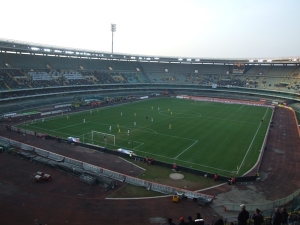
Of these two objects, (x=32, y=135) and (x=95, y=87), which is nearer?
(x=32, y=135)

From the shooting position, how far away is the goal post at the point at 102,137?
3331cm

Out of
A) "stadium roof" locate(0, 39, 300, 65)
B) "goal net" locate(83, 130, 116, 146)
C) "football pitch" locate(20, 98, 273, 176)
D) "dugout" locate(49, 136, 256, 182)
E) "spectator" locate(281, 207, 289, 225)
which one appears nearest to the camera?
"spectator" locate(281, 207, 289, 225)

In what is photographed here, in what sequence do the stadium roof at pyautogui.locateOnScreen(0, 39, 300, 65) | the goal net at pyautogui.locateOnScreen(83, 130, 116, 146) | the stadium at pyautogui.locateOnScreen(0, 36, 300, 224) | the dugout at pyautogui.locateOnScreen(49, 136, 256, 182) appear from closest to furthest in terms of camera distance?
the stadium at pyautogui.locateOnScreen(0, 36, 300, 224) < the dugout at pyautogui.locateOnScreen(49, 136, 256, 182) < the goal net at pyautogui.locateOnScreen(83, 130, 116, 146) < the stadium roof at pyautogui.locateOnScreen(0, 39, 300, 65)

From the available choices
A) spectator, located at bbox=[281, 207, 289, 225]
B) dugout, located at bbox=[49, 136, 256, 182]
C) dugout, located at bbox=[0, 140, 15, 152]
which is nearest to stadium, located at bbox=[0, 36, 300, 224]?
dugout, located at bbox=[49, 136, 256, 182]

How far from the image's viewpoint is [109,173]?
22734 millimetres

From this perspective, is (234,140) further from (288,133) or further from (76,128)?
(76,128)

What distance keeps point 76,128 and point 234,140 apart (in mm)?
23713

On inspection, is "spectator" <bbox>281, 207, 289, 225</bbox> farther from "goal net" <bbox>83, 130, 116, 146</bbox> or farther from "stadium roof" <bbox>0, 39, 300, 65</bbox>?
"stadium roof" <bbox>0, 39, 300, 65</bbox>

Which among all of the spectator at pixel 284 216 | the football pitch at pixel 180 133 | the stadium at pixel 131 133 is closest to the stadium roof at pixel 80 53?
the stadium at pixel 131 133

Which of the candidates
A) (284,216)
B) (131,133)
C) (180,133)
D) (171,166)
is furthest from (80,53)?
(284,216)

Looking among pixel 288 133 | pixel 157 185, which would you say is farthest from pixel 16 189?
pixel 288 133

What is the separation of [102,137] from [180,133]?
11310mm

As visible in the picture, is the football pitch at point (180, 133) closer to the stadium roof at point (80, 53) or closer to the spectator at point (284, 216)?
the spectator at point (284, 216)

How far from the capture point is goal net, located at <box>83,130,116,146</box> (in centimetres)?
3284
